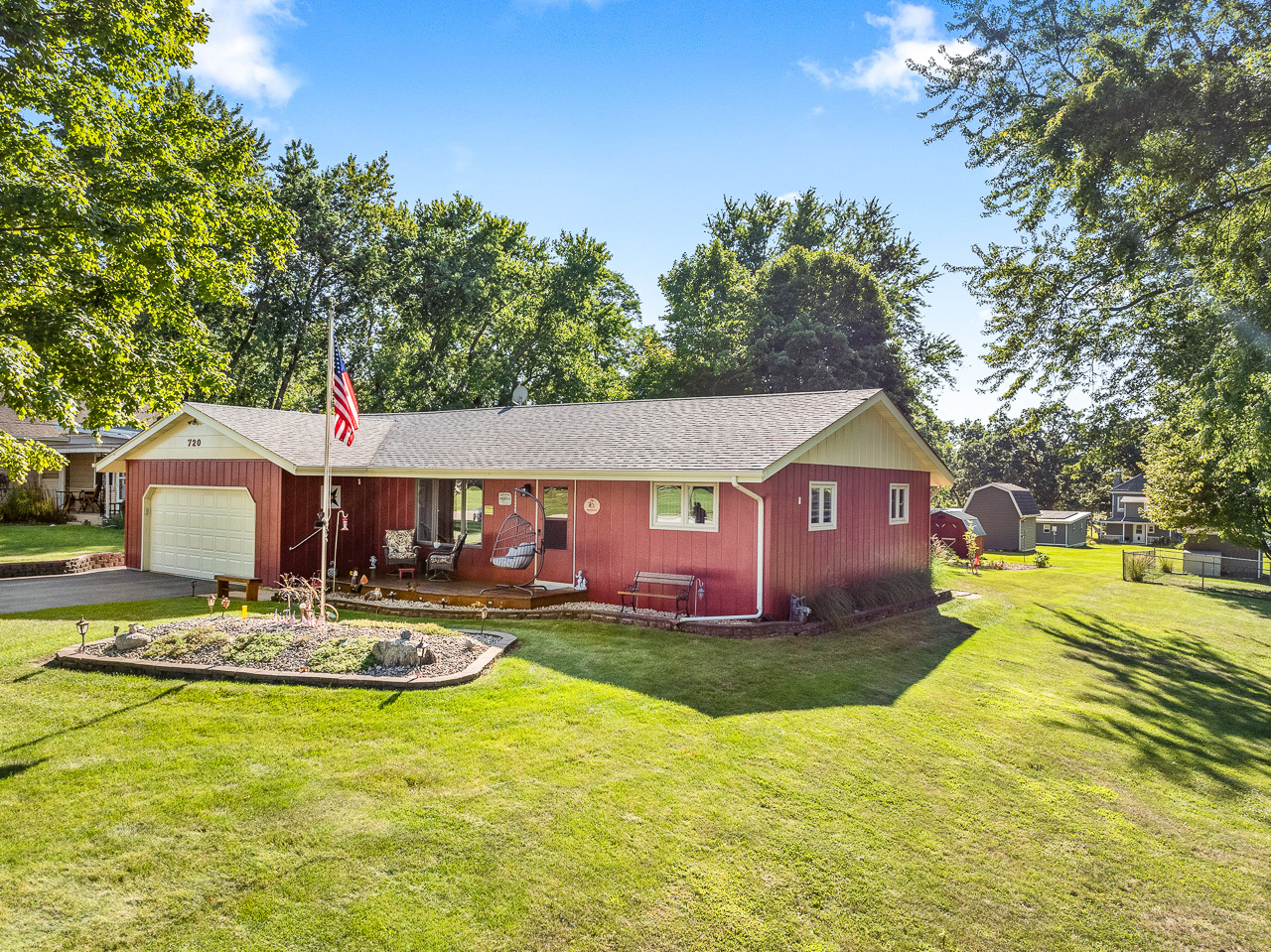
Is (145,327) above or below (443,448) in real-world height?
above

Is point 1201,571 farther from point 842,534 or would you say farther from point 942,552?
point 842,534

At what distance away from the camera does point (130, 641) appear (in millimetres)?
8008

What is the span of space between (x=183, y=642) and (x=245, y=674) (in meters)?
1.40

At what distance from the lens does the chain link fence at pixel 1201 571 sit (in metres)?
23.6

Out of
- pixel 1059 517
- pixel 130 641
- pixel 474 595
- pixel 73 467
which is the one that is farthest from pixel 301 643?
pixel 1059 517

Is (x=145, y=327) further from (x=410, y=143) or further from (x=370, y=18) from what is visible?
(x=370, y=18)

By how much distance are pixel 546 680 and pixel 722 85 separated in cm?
1099

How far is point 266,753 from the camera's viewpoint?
548cm

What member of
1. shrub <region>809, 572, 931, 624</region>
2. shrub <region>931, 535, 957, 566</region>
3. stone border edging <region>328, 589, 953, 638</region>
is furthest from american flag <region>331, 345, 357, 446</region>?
shrub <region>931, 535, 957, 566</region>

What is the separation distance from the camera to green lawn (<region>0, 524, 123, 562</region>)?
1634cm

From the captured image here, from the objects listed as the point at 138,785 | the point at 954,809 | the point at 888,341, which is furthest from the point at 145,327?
the point at 888,341

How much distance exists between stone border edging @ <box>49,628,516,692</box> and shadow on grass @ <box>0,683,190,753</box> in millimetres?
355

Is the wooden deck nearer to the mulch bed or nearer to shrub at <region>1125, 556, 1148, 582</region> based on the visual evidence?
the mulch bed

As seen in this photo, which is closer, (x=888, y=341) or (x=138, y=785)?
(x=138, y=785)
